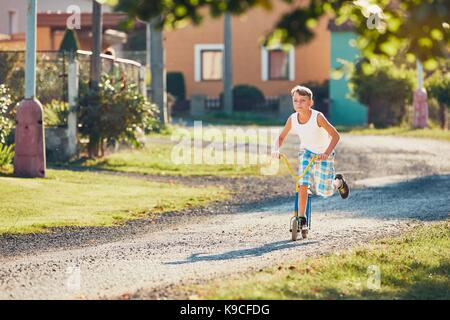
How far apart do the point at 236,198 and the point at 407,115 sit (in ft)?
72.9

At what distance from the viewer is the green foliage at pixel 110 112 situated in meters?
24.1

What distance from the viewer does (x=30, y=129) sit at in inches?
793

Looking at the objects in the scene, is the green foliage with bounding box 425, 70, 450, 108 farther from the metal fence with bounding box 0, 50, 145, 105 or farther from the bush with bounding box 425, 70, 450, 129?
the metal fence with bounding box 0, 50, 145, 105

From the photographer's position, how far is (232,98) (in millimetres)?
49750

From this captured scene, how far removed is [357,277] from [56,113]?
14.3m

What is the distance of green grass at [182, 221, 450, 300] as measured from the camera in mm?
9070

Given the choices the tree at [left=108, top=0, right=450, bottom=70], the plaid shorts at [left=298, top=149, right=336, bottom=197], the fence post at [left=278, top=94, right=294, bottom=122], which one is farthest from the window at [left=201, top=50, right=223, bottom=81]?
the tree at [left=108, top=0, right=450, bottom=70]

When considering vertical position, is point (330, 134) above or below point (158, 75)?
below

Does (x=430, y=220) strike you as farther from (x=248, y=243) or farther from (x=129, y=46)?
(x=129, y=46)

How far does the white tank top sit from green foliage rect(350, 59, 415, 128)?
25925mm

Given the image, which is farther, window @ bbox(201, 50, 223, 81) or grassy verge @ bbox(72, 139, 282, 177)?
window @ bbox(201, 50, 223, 81)

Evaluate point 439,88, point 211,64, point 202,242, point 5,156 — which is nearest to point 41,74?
point 5,156

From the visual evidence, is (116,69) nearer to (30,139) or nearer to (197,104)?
(30,139)

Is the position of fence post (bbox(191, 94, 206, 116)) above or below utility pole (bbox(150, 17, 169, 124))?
below
